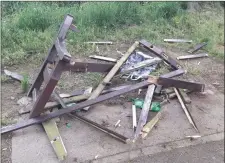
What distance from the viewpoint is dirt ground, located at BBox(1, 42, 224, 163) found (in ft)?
14.3

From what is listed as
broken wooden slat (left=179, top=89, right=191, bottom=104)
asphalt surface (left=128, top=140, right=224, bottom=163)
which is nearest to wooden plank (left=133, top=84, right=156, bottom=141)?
asphalt surface (left=128, top=140, right=224, bottom=163)

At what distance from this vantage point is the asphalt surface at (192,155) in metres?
3.79

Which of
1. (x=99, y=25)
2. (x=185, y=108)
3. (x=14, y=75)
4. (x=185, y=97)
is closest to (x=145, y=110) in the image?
(x=185, y=108)

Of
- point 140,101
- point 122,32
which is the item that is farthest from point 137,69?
point 122,32

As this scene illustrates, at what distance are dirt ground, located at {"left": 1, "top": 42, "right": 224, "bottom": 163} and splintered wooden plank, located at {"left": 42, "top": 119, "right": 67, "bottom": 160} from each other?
485 millimetres

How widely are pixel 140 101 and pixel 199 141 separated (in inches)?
40.8

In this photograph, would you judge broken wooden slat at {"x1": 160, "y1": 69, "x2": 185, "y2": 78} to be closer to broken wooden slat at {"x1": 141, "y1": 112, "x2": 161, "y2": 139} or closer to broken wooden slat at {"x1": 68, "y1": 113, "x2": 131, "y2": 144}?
broken wooden slat at {"x1": 141, "y1": 112, "x2": 161, "y2": 139}

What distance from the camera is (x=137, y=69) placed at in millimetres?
5270

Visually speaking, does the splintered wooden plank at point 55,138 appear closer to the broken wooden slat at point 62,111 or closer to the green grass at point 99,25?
the broken wooden slat at point 62,111

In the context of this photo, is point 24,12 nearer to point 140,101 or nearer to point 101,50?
point 101,50

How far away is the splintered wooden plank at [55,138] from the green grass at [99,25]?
1.80 metres

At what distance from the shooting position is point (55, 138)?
154 inches

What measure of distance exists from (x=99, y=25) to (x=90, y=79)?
1.86m

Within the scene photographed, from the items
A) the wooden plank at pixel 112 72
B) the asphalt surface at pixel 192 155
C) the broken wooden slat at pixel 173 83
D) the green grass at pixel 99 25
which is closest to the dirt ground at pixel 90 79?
the wooden plank at pixel 112 72
